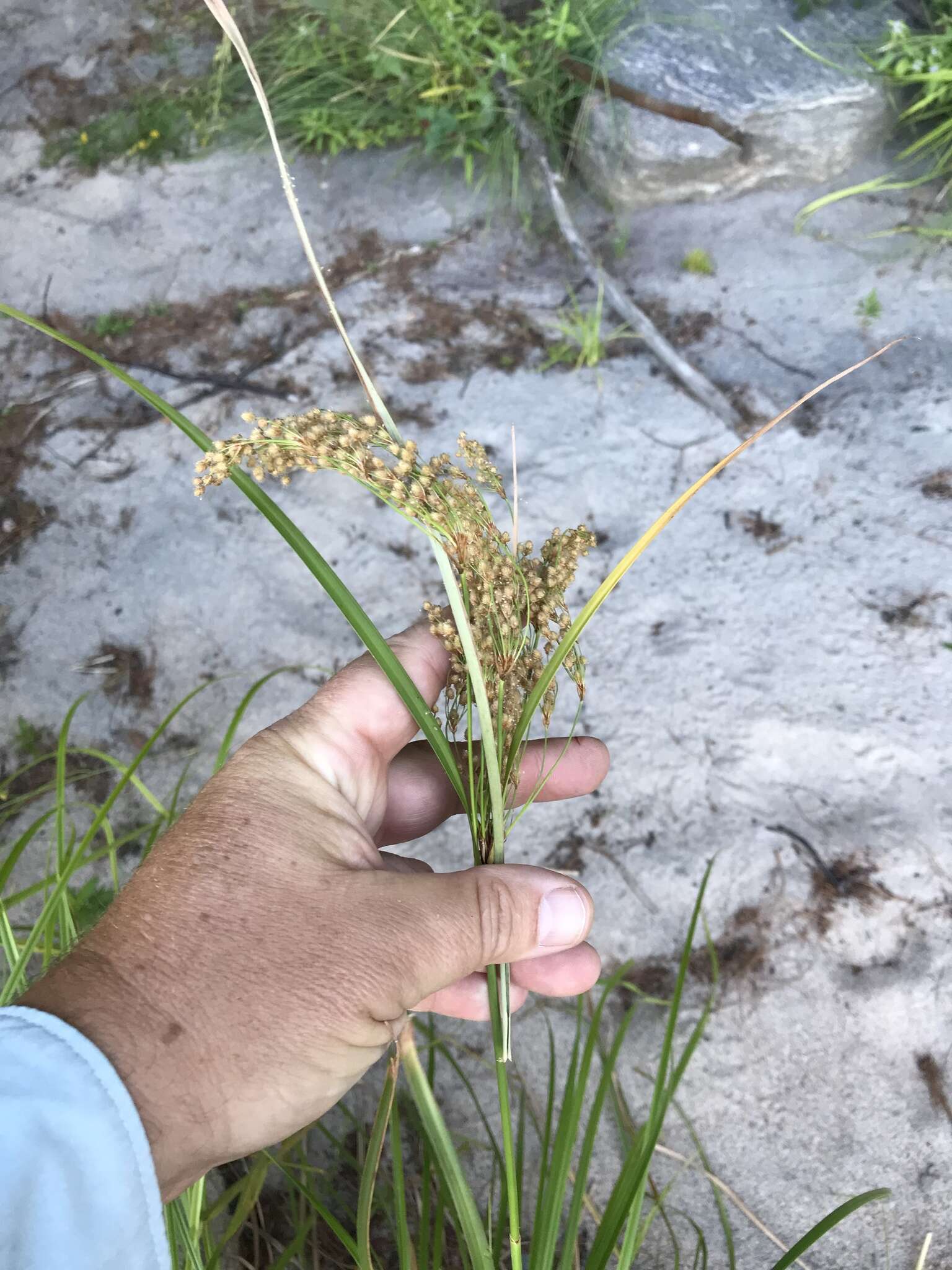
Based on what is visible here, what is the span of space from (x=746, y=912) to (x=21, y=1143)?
61.5 inches

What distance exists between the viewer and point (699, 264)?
2.90 metres

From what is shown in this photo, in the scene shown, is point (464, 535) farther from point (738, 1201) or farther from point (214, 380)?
point (214, 380)

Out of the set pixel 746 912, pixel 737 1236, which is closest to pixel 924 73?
pixel 746 912

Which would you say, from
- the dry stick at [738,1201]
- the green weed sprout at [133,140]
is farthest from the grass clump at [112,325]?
the dry stick at [738,1201]

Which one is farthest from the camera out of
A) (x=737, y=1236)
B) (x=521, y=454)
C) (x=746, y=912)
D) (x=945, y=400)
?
(x=521, y=454)

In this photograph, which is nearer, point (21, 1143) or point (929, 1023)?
point (21, 1143)

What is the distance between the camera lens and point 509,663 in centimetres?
116

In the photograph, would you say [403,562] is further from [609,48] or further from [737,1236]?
[609,48]

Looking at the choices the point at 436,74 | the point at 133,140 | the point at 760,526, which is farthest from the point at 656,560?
the point at 133,140

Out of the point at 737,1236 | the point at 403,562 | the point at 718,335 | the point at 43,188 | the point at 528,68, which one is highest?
the point at 528,68

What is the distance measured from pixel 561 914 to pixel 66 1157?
69 cm

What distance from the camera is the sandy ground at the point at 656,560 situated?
1801mm

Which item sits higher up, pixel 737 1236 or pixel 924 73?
pixel 924 73

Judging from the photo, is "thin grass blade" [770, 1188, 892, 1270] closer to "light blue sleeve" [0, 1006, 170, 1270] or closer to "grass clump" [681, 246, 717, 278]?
"light blue sleeve" [0, 1006, 170, 1270]
